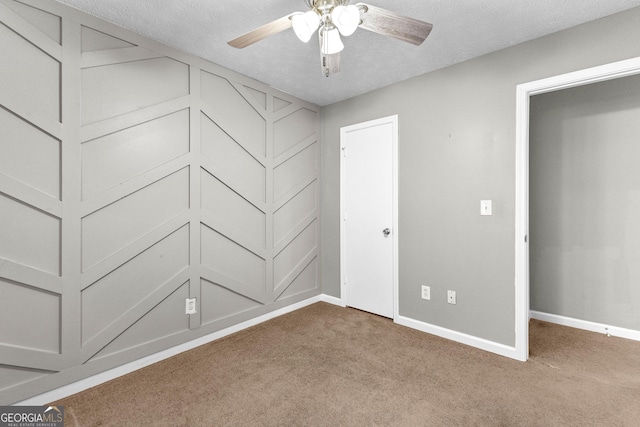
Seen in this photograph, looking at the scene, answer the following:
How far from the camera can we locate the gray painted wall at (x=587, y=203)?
268 cm

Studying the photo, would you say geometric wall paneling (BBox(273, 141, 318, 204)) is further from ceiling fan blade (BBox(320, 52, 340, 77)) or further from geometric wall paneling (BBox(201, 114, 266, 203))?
ceiling fan blade (BBox(320, 52, 340, 77))

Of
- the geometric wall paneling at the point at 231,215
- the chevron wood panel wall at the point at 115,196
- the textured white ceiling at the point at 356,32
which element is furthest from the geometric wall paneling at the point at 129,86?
the geometric wall paneling at the point at 231,215

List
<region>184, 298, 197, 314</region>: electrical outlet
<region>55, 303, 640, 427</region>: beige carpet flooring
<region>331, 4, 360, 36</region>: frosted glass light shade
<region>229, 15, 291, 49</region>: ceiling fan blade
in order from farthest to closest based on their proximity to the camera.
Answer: <region>184, 298, 197, 314</region>: electrical outlet < <region>55, 303, 640, 427</region>: beige carpet flooring < <region>229, 15, 291, 49</region>: ceiling fan blade < <region>331, 4, 360, 36</region>: frosted glass light shade

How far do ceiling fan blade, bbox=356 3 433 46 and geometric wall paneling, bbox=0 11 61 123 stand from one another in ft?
6.10

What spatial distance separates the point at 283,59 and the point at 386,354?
2.60 m

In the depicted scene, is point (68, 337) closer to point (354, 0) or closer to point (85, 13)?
point (85, 13)

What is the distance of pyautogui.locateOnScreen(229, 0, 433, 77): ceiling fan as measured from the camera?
1.46 m

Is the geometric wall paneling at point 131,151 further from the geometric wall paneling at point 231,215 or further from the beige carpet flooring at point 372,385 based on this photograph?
the beige carpet flooring at point 372,385

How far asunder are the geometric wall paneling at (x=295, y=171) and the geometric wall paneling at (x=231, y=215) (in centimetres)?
37

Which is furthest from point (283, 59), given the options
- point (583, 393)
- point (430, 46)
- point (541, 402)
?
point (583, 393)

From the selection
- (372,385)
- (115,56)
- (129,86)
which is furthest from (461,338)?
(115,56)

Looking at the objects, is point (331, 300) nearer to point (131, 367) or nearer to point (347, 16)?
point (131, 367)

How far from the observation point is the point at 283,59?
2.53 metres

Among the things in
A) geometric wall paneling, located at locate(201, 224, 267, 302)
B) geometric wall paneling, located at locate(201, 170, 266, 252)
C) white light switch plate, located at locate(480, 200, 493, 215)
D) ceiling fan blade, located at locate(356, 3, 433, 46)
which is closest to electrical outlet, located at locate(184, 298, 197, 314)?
geometric wall paneling, located at locate(201, 224, 267, 302)
